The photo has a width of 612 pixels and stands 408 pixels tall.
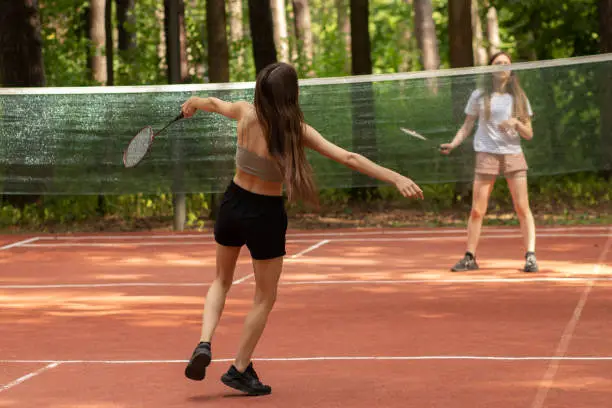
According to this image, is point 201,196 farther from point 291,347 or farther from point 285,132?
point 285,132

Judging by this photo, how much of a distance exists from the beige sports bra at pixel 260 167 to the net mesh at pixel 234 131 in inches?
437

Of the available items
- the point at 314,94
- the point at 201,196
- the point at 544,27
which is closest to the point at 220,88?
the point at 314,94

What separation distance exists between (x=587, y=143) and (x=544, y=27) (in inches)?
270

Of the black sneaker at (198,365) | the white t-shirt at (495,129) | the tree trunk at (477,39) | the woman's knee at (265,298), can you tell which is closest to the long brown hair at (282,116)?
the woman's knee at (265,298)

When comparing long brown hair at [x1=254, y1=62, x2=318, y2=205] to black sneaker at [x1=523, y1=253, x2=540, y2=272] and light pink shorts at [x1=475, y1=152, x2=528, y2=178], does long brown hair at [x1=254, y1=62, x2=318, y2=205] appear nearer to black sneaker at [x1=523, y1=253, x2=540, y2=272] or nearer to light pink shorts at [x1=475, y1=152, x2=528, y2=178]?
light pink shorts at [x1=475, y1=152, x2=528, y2=178]

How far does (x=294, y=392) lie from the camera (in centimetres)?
786

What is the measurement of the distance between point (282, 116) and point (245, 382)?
1470 millimetres

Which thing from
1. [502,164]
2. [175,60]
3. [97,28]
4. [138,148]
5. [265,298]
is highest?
[97,28]

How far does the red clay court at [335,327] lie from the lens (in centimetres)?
784

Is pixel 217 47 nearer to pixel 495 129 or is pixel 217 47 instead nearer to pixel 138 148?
pixel 495 129

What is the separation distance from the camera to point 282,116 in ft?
24.4

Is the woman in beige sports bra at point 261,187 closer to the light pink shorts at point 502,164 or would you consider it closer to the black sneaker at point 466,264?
the light pink shorts at point 502,164

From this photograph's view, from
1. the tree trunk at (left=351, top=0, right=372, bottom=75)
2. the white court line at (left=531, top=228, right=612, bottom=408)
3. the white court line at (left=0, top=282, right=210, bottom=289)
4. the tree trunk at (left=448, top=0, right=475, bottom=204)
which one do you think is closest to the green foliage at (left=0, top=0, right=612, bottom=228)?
the tree trunk at (left=448, top=0, right=475, bottom=204)

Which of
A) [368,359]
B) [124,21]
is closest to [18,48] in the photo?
[124,21]
